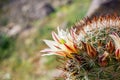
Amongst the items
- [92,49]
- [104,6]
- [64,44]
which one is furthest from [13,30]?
[92,49]

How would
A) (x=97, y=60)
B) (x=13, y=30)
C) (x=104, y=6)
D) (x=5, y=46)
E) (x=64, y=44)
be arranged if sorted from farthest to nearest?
(x=13, y=30)
(x=5, y=46)
(x=104, y=6)
(x=64, y=44)
(x=97, y=60)

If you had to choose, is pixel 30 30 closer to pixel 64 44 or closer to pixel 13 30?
pixel 13 30

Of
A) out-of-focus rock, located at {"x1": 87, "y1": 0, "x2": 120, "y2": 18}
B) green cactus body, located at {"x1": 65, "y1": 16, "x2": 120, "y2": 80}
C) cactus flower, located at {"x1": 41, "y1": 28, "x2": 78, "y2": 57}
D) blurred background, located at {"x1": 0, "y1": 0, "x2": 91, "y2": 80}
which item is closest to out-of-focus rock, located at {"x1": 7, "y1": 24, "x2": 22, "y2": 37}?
blurred background, located at {"x1": 0, "y1": 0, "x2": 91, "y2": 80}

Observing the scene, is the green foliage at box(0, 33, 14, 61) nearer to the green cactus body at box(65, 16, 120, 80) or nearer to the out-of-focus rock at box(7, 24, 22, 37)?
the out-of-focus rock at box(7, 24, 22, 37)

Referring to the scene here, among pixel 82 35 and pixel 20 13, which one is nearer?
pixel 82 35

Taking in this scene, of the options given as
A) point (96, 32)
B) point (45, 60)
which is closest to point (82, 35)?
point (96, 32)

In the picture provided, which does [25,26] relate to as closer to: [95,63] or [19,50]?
[19,50]
